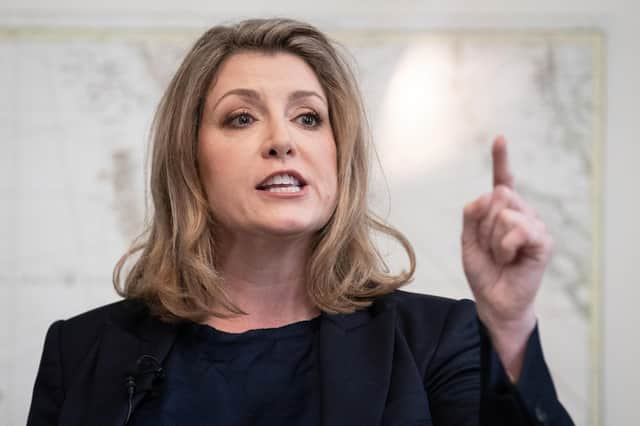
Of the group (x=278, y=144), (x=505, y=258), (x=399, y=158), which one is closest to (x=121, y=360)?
(x=278, y=144)

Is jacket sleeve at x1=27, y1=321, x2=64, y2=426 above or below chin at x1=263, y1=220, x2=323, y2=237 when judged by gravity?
below

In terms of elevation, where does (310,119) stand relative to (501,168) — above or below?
above

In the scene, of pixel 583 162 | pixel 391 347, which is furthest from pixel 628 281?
pixel 391 347

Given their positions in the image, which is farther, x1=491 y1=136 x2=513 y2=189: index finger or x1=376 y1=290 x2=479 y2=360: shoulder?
x1=376 y1=290 x2=479 y2=360: shoulder

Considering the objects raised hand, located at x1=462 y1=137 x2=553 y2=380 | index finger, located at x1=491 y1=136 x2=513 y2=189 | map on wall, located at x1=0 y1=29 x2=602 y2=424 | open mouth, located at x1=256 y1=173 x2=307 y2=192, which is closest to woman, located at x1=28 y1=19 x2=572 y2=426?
open mouth, located at x1=256 y1=173 x2=307 y2=192

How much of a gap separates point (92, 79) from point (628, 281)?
2.06m

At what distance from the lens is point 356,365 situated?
4.86 feet

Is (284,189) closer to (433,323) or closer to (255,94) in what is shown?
(255,94)

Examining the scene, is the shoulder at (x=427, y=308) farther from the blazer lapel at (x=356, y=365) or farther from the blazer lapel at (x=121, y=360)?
the blazer lapel at (x=121, y=360)

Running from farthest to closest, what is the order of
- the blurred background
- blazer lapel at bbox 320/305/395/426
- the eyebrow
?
the blurred background
the eyebrow
blazer lapel at bbox 320/305/395/426

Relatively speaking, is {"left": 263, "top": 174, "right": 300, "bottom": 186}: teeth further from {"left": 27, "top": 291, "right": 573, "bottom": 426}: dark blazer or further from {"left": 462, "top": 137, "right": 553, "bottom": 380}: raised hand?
{"left": 462, "top": 137, "right": 553, "bottom": 380}: raised hand

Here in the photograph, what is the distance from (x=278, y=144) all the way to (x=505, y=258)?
592 millimetres

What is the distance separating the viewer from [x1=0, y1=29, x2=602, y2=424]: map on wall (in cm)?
270

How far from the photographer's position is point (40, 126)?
2.77 m
